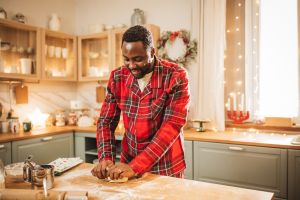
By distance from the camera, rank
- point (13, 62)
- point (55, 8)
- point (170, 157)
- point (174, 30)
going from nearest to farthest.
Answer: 1. point (170, 157)
2. point (13, 62)
3. point (174, 30)
4. point (55, 8)

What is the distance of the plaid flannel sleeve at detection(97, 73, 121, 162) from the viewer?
1.29m

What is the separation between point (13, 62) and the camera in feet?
8.90

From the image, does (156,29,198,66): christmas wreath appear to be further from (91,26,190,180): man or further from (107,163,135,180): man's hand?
(107,163,135,180): man's hand

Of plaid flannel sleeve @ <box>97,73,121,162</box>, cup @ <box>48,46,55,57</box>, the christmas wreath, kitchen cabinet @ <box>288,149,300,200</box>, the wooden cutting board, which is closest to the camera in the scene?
plaid flannel sleeve @ <box>97,73,121,162</box>

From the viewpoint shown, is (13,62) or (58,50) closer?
(13,62)

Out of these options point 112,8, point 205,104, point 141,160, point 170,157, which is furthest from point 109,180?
point 112,8

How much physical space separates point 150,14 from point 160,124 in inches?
86.1

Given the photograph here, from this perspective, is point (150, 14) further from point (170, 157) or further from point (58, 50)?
point (170, 157)

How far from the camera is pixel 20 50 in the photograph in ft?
9.11

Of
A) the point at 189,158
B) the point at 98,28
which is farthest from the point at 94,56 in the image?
the point at 189,158

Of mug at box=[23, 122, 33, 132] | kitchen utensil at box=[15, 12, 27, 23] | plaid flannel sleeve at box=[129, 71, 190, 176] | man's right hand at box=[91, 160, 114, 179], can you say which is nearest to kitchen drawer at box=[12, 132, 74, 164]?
mug at box=[23, 122, 33, 132]

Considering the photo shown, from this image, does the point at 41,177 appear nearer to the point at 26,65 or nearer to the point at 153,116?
the point at 153,116

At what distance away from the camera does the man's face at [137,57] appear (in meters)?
1.15

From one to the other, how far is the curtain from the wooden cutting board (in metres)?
2.02
